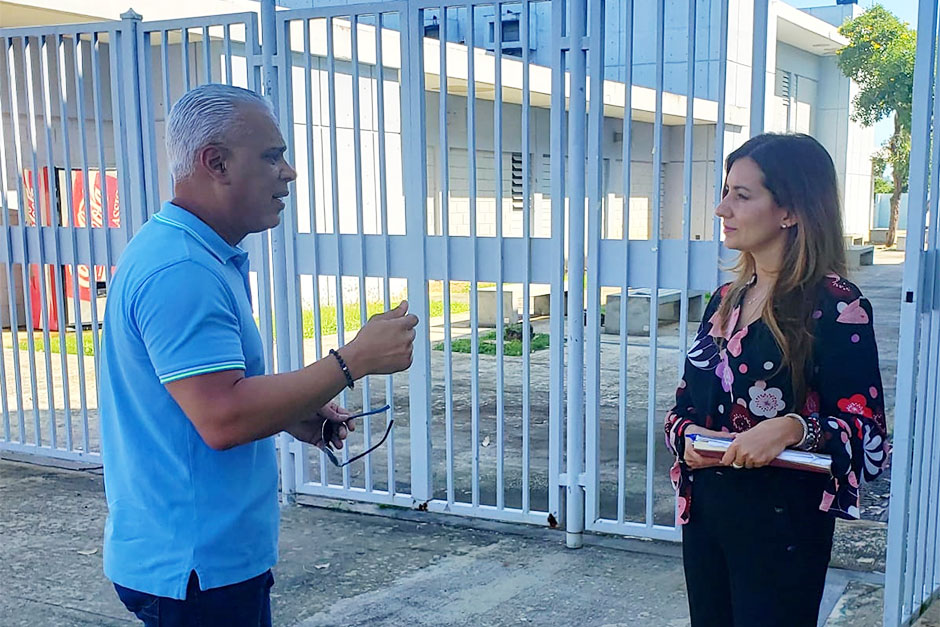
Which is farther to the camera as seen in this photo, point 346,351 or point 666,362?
point 666,362

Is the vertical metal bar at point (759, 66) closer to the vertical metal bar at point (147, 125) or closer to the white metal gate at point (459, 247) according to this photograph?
the white metal gate at point (459, 247)

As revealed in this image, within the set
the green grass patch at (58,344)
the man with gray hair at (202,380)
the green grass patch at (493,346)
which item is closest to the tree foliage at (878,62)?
the green grass patch at (493,346)

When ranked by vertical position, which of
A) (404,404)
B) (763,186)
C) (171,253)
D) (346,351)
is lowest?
(404,404)

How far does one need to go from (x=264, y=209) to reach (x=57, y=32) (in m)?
4.29

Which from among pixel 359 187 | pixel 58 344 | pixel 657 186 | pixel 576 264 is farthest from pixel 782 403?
pixel 58 344

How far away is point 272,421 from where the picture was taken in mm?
1777

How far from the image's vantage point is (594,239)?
4270 millimetres

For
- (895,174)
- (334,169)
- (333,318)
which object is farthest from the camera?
(895,174)

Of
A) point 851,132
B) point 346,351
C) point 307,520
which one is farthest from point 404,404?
point 851,132

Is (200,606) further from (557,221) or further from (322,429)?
(557,221)

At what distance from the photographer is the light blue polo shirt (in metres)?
1.75

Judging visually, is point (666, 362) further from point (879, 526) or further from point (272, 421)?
point (272, 421)

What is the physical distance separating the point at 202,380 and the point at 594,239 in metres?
2.79

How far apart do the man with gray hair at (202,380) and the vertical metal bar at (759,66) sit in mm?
2493
